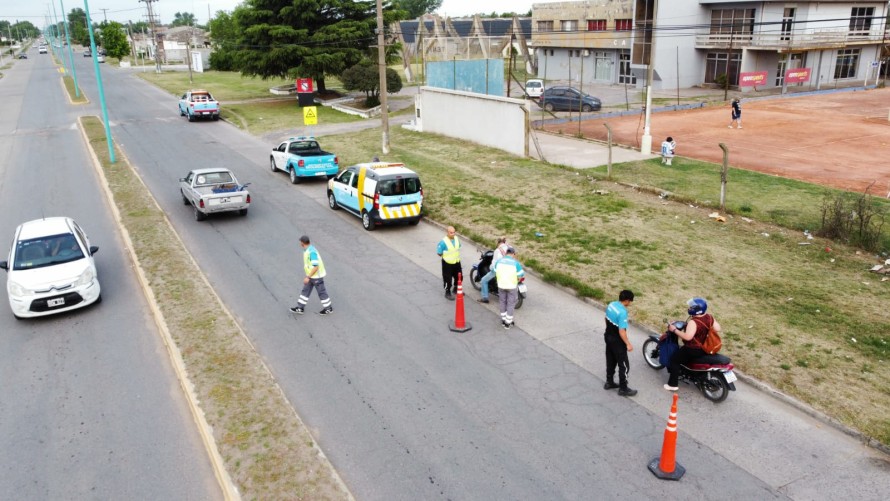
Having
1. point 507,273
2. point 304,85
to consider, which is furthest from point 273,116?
point 507,273

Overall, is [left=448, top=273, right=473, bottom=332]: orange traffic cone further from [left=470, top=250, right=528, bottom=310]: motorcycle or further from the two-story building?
the two-story building

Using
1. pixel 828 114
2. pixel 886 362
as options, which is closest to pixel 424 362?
pixel 886 362

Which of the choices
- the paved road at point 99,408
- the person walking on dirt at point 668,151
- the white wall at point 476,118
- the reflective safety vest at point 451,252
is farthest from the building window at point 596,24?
the paved road at point 99,408

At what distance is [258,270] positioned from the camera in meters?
15.6

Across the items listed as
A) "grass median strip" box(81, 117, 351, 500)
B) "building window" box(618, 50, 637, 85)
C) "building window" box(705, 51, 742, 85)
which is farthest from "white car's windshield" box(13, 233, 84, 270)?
"building window" box(618, 50, 637, 85)

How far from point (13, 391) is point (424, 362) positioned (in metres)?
6.72

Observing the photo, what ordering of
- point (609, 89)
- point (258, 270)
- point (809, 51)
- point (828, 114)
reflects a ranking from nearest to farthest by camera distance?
1. point (258, 270)
2. point (828, 114)
3. point (809, 51)
4. point (609, 89)

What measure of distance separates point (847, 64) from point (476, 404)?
63013 millimetres

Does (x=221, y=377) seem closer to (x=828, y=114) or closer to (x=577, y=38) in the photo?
(x=828, y=114)

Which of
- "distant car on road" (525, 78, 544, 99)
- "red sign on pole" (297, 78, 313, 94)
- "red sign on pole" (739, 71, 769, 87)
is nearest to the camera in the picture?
"red sign on pole" (297, 78, 313, 94)

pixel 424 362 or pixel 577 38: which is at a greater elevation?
pixel 577 38

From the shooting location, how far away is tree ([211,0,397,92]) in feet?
147

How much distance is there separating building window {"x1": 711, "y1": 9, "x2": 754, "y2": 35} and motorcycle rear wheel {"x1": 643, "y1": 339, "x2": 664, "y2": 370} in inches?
1943

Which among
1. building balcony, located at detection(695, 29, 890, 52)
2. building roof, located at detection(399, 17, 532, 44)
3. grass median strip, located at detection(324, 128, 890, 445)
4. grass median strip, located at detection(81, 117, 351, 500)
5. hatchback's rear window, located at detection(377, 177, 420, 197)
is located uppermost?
building roof, located at detection(399, 17, 532, 44)
